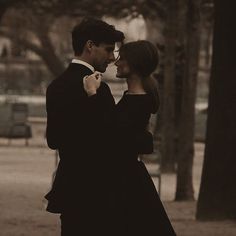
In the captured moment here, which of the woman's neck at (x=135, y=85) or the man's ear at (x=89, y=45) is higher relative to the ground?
the man's ear at (x=89, y=45)

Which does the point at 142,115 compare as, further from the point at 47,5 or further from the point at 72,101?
the point at 47,5

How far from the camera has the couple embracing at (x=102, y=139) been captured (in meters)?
5.57

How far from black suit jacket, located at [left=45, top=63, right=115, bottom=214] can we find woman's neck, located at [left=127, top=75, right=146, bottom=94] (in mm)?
148

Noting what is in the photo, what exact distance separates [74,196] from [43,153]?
79.6 feet

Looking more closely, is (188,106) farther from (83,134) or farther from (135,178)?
(83,134)

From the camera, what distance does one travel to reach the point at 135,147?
5.66 meters

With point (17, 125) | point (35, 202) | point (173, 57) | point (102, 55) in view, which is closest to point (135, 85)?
point (102, 55)

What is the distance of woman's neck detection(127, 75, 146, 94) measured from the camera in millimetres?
5797

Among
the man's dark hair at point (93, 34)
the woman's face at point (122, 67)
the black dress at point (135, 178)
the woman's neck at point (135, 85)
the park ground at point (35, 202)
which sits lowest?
the park ground at point (35, 202)

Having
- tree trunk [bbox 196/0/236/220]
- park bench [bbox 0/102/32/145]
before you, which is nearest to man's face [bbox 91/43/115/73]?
tree trunk [bbox 196/0/236/220]

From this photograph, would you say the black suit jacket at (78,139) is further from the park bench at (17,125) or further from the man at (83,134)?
the park bench at (17,125)

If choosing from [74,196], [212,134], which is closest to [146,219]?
[74,196]

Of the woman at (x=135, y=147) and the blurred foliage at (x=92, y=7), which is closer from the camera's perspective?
the woman at (x=135, y=147)

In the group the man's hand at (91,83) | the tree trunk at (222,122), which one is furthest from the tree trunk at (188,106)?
the man's hand at (91,83)
